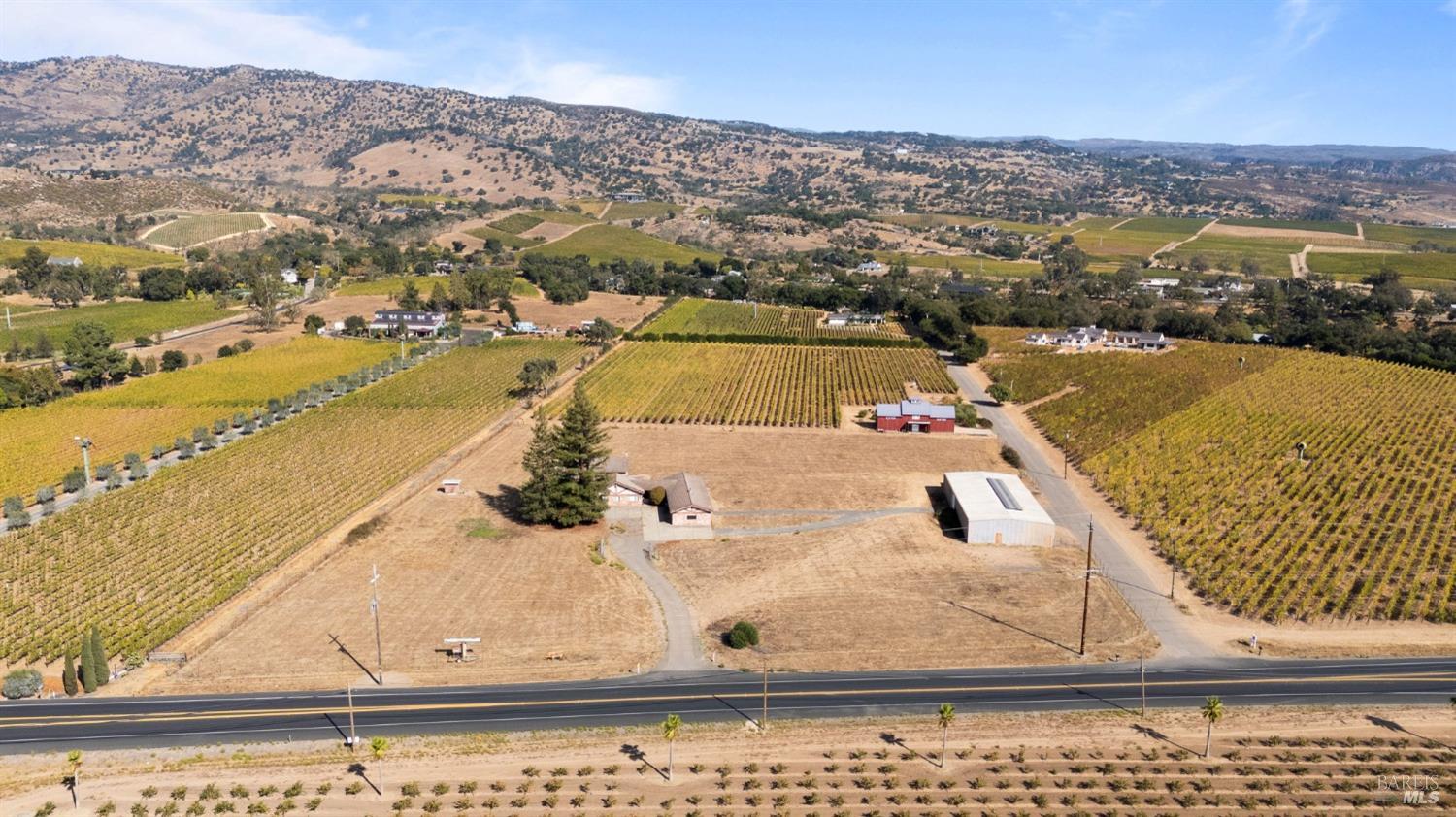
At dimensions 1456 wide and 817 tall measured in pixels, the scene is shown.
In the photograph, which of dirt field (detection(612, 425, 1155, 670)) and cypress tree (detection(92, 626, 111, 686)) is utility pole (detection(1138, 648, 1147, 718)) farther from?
cypress tree (detection(92, 626, 111, 686))

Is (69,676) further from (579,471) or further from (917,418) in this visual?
(917,418)

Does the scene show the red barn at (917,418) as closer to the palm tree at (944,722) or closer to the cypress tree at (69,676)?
the palm tree at (944,722)

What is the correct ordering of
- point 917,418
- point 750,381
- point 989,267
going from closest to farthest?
point 917,418
point 750,381
point 989,267

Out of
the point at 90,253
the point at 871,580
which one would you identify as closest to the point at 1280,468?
the point at 871,580

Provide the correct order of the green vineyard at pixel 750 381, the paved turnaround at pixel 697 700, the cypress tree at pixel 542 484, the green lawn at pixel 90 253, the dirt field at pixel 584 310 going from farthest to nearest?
the green lawn at pixel 90 253
the dirt field at pixel 584 310
the green vineyard at pixel 750 381
the cypress tree at pixel 542 484
the paved turnaround at pixel 697 700

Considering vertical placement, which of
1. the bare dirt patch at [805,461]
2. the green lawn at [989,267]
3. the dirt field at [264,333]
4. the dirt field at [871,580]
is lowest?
the dirt field at [871,580]

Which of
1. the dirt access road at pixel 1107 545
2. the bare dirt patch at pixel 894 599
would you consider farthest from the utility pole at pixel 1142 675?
the dirt access road at pixel 1107 545
